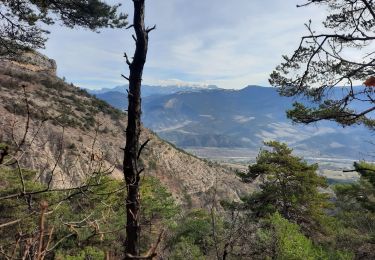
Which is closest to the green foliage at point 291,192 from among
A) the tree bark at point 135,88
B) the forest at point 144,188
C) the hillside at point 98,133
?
the forest at point 144,188

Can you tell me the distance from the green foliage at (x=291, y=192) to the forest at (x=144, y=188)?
7cm

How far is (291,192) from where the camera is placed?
2131 cm

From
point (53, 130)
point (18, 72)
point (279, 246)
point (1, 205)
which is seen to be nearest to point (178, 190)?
point (53, 130)

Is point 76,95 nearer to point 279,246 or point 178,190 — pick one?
point 178,190

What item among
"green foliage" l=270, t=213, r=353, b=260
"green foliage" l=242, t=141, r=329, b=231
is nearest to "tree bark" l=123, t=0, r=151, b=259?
"green foliage" l=270, t=213, r=353, b=260

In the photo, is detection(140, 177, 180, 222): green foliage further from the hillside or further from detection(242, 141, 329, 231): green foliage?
the hillside

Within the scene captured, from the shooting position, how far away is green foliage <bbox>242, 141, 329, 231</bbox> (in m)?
21.0

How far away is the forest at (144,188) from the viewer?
2.29m

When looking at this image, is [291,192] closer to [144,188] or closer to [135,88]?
[144,188]

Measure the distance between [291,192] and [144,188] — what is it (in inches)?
317

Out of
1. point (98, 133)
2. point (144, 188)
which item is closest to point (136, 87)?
point (144, 188)

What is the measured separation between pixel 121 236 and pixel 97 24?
15.2 m

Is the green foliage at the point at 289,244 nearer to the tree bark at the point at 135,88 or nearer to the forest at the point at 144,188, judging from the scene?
the forest at the point at 144,188

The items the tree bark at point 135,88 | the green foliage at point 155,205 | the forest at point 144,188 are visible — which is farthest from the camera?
the green foliage at point 155,205
